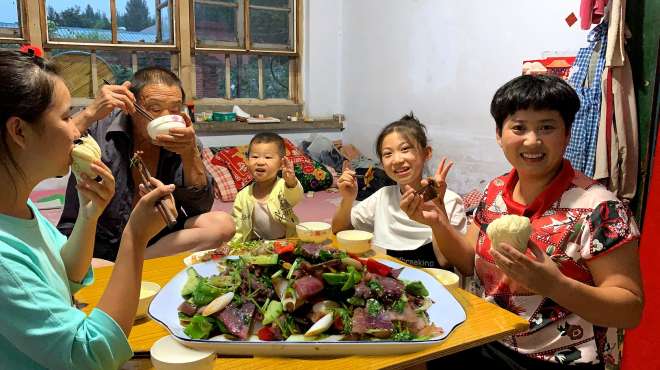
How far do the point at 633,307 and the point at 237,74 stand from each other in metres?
4.47

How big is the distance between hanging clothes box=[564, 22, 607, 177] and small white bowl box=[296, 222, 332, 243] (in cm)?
150

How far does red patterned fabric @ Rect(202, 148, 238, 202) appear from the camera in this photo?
4.24m

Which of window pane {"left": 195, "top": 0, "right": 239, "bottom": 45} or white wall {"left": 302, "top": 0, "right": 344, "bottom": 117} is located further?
white wall {"left": 302, "top": 0, "right": 344, "bottom": 117}

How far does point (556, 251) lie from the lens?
4.56ft

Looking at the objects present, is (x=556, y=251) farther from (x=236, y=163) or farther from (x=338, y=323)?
(x=236, y=163)

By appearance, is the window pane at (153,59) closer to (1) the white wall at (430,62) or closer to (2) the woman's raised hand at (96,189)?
(1) the white wall at (430,62)

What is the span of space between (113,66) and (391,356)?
4.27m

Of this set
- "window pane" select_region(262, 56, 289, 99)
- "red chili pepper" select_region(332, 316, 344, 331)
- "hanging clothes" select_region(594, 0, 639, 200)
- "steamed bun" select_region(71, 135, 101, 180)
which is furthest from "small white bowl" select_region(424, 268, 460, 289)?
"window pane" select_region(262, 56, 289, 99)

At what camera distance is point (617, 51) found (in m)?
2.48

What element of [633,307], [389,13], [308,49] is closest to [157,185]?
[633,307]

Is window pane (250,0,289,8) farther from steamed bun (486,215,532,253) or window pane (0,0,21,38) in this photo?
steamed bun (486,215,532,253)

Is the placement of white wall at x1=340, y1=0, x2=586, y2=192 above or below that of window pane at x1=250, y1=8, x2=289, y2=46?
below

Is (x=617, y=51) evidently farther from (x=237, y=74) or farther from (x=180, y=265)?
(x=237, y=74)

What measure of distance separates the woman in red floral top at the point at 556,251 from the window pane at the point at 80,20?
3.90 metres
